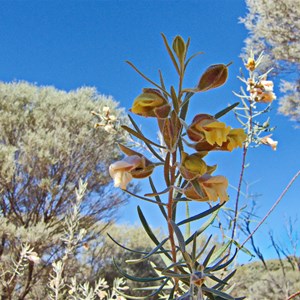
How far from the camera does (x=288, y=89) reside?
825 cm

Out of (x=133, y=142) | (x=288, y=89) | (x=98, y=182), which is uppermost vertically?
(x=288, y=89)

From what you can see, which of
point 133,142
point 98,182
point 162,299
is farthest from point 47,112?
point 162,299

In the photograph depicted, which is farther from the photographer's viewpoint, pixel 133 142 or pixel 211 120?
pixel 133 142

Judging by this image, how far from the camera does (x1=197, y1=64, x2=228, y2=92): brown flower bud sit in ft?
1.51

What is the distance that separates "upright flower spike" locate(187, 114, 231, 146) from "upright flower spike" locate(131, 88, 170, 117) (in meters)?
0.04

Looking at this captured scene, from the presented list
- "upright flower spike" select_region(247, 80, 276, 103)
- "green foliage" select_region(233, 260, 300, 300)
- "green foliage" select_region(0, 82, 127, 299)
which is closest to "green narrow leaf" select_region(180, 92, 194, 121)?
"upright flower spike" select_region(247, 80, 276, 103)

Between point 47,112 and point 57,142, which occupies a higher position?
point 47,112

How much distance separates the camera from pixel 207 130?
434 mm

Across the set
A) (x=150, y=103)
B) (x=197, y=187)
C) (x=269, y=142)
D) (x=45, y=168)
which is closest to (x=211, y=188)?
(x=197, y=187)

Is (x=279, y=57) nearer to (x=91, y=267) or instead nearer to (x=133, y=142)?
(x=91, y=267)

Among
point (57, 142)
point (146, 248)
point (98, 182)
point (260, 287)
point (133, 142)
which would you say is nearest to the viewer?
point (133, 142)

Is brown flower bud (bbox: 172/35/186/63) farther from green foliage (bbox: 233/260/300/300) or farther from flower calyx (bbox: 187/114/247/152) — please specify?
green foliage (bbox: 233/260/300/300)

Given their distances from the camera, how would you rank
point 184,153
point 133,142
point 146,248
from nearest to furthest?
point 184,153, point 133,142, point 146,248

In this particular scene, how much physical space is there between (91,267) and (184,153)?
7296 mm
